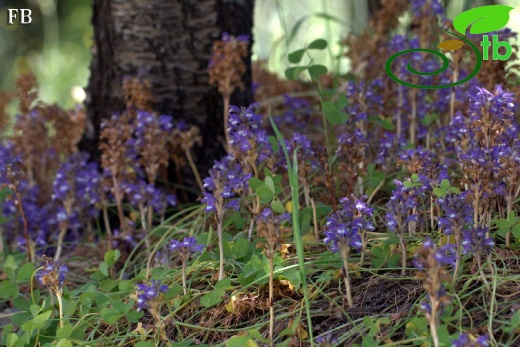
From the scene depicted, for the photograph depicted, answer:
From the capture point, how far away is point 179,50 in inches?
134

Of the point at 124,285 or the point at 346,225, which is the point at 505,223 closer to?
the point at 346,225

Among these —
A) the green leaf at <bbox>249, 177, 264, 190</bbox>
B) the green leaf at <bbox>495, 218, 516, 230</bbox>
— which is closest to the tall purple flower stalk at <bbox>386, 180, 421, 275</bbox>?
the green leaf at <bbox>495, 218, 516, 230</bbox>

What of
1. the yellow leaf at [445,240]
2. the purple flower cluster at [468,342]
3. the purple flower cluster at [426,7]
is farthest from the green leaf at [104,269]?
the purple flower cluster at [426,7]

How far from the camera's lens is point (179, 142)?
3203 mm

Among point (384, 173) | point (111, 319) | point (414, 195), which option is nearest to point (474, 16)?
point (384, 173)

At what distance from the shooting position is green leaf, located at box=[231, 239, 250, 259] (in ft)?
7.60

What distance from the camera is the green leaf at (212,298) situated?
2062 millimetres

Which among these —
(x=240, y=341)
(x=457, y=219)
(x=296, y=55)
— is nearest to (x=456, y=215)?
(x=457, y=219)

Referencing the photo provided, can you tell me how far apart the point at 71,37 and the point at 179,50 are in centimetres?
589

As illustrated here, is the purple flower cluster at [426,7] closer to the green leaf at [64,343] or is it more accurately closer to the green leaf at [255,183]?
the green leaf at [255,183]

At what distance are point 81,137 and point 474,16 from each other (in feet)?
6.01

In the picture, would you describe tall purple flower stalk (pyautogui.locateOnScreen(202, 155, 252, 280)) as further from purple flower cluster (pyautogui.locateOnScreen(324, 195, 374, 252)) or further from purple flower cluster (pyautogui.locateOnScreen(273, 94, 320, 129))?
purple flower cluster (pyautogui.locateOnScreen(273, 94, 320, 129))

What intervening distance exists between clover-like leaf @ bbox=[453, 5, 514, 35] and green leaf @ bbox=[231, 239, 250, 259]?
1177 mm

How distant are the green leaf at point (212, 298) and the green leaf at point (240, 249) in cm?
25
